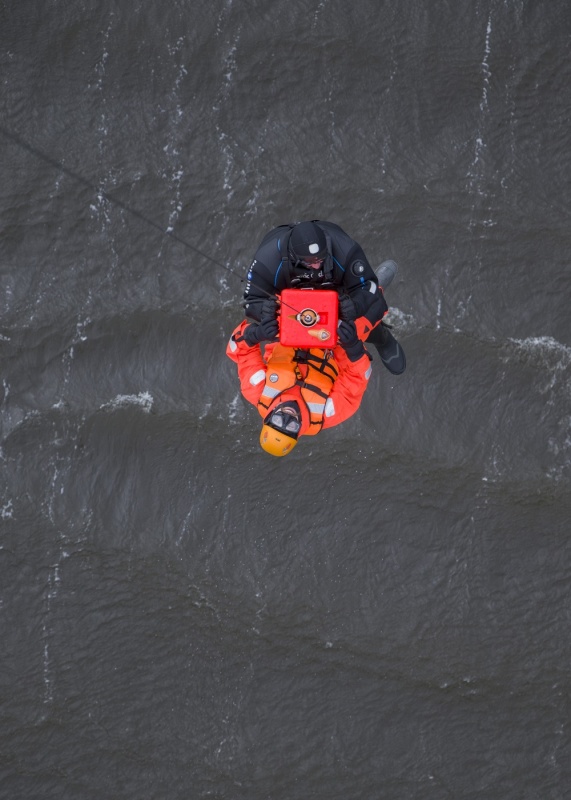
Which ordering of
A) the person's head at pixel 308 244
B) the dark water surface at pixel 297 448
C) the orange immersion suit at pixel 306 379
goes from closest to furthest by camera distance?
the person's head at pixel 308 244 → the orange immersion suit at pixel 306 379 → the dark water surface at pixel 297 448

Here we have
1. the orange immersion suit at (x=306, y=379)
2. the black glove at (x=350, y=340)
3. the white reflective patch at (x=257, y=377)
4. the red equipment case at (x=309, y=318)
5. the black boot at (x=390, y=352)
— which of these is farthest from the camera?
the black boot at (x=390, y=352)

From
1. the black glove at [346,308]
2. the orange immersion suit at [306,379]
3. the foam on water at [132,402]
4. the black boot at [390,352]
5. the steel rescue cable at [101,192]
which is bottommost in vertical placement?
the orange immersion suit at [306,379]

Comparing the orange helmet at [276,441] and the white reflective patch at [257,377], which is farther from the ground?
the white reflective patch at [257,377]

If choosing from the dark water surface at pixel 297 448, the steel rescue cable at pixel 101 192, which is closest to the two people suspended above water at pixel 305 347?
the dark water surface at pixel 297 448

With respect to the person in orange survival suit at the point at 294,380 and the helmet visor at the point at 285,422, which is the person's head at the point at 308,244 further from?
the helmet visor at the point at 285,422

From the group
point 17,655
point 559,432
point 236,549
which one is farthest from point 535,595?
point 17,655

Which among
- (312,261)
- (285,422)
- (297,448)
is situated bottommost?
(285,422)

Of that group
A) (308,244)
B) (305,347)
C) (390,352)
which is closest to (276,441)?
(305,347)

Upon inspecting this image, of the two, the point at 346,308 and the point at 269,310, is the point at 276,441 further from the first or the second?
the point at 346,308

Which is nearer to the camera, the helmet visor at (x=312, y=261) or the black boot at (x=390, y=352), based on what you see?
the helmet visor at (x=312, y=261)
